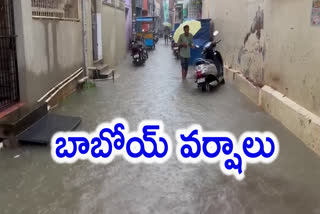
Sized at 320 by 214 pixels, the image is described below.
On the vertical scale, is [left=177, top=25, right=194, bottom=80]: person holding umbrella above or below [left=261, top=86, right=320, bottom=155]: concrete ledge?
above

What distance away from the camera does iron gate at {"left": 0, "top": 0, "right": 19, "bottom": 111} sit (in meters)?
6.06

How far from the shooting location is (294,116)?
5.93 m

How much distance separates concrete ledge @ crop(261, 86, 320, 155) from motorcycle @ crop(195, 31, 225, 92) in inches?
92.7

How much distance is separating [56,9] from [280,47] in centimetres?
488

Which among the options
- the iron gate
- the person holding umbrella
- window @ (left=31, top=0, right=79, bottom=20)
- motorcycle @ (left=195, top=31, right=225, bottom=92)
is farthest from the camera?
the person holding umbrella

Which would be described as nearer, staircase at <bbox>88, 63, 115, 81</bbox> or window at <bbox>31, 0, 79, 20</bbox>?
window at <bbox>31, 0, 79, 20</bbox>

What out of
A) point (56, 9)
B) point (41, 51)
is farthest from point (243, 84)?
point (41, 51)

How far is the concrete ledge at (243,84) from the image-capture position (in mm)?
8464

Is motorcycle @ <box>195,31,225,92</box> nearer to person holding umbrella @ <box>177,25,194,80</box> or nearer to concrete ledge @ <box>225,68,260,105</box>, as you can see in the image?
concrete ledge @ <box>225,68,260,105</box>

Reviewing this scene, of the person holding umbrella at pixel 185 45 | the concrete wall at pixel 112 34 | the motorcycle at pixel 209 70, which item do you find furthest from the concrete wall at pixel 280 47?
the concrete wall at pixel 112 34

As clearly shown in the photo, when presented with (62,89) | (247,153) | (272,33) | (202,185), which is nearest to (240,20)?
(272,33)

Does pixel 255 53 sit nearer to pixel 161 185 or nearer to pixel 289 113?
pixel 289 113

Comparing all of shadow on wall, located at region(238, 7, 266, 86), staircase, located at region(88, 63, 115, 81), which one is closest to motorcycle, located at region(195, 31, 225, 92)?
shadow on wall, located at region(238, 7, 266, 86)

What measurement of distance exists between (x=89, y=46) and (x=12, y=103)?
5679mm
